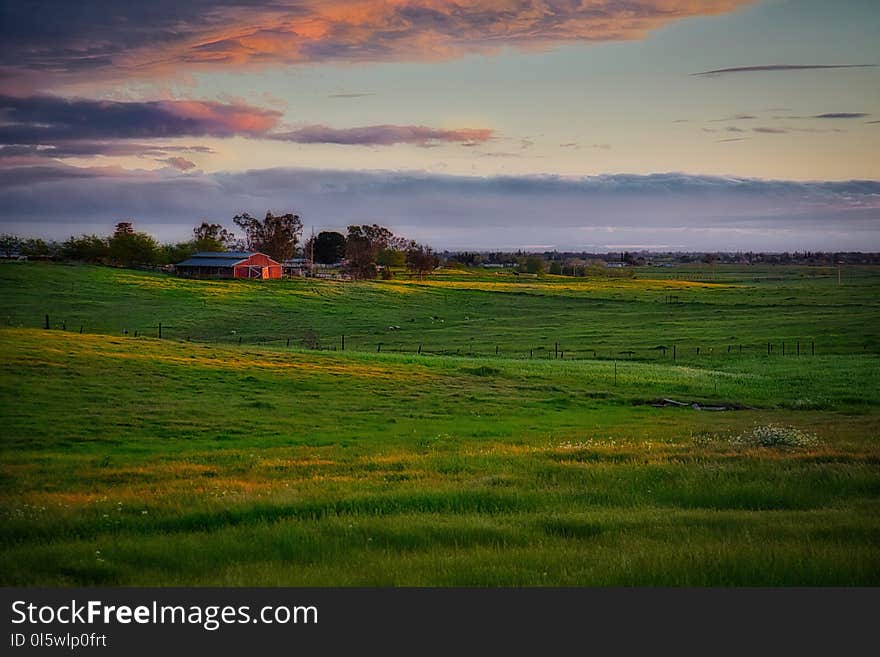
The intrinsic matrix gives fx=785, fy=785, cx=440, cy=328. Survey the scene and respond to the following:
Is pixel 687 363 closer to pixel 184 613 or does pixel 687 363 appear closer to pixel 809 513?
pixel 809 513

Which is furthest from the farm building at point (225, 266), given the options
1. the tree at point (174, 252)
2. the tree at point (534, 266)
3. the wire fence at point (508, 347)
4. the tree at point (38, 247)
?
the tree at point (534, 266)

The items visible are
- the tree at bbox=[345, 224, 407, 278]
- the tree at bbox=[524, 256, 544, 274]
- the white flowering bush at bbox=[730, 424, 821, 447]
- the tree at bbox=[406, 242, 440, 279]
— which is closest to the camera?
the white flowering bush at bbox=[730, 424, 821, 447]

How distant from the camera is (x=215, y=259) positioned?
409 feet

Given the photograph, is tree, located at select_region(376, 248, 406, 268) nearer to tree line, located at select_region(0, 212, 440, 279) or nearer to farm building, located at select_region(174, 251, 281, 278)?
tree line, located at select_region(0, 212, 440, 279)

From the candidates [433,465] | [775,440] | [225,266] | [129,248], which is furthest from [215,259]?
[775,440]

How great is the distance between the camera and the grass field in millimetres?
10203

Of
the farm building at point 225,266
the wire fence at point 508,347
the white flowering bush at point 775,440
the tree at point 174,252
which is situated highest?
the tree at point 174,252

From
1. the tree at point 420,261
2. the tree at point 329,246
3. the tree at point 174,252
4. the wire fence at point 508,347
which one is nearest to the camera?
the wire fence at point 508,347

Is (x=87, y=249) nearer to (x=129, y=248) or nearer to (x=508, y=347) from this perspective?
(x=129, y=248)

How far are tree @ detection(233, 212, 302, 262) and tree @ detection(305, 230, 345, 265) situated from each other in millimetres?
8657

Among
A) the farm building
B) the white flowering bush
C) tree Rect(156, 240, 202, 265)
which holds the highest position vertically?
tree Rect(156, 240, 202, 265)

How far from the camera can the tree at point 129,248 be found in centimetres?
13200

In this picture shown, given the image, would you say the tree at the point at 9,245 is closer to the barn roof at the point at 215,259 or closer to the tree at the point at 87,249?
the tree at the point at 87,249

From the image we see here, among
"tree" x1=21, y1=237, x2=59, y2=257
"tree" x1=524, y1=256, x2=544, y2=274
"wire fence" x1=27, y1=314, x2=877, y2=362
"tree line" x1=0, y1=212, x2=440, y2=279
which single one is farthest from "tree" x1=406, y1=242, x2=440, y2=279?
"wire fence" x1=27, y1=314, x2=877, y2=362
